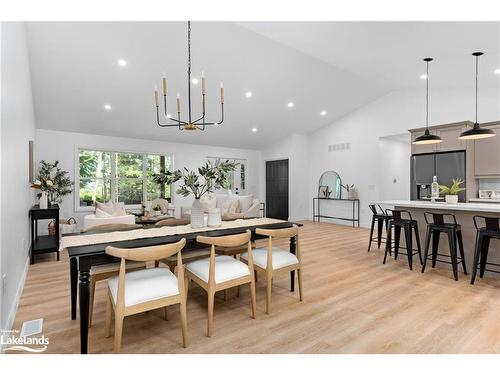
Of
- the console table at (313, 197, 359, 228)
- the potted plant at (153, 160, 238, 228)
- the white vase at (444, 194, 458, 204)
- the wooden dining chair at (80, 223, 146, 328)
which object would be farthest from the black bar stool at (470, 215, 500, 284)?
the console table at (313, 197, 359, 228)

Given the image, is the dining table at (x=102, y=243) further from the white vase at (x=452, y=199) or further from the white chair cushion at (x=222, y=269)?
the white vase at (x=452, y=199)

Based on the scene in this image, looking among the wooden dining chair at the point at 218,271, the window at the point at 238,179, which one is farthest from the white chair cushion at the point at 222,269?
the window at the point at 238,179

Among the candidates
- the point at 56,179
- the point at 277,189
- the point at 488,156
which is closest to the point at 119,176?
the point at 56,179

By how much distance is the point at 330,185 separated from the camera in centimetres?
842

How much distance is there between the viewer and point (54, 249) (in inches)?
168

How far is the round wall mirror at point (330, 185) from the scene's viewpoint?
8.20 m

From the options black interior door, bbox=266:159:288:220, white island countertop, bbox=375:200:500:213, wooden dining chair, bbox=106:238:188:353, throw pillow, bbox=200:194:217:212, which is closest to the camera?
wooden dining chair, bbox=106:238:188:353

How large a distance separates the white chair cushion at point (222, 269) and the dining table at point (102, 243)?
195 mm

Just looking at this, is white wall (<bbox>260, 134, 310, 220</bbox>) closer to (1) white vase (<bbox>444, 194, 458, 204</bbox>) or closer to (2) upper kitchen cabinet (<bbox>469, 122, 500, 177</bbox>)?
(2) upper kitchen cabinet (<bbox>469, 122, 500, 177</bbox>)

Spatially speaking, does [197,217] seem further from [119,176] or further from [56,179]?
[119,176]

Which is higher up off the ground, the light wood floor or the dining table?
the dining table

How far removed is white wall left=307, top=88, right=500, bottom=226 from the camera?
575 centimetres

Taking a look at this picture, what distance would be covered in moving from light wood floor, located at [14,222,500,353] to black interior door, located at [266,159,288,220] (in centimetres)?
536
